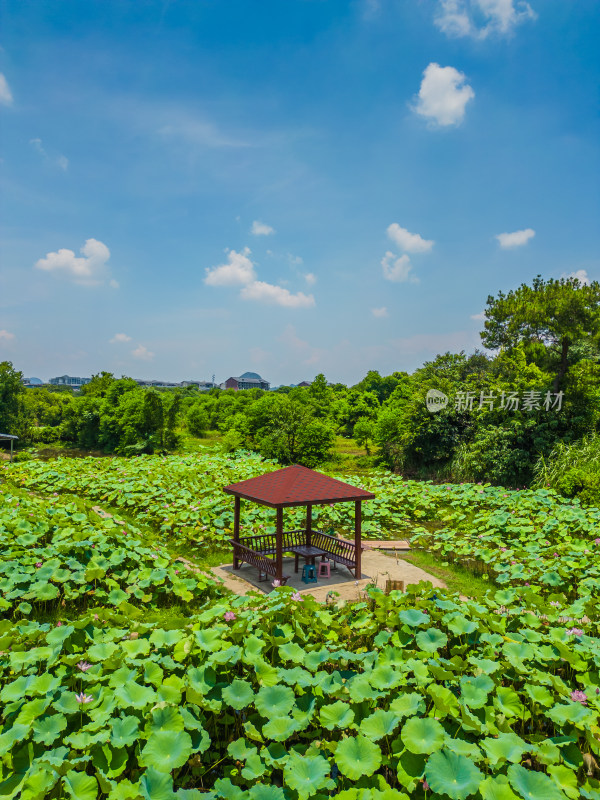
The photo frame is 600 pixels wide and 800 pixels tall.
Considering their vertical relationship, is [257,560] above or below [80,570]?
below

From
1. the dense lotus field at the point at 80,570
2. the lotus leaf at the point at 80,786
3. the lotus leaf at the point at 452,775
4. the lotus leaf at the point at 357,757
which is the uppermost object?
the lotus leaf at the point at 452,775

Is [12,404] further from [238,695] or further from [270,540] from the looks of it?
[238,695]

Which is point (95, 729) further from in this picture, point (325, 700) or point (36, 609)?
point (36, 609)

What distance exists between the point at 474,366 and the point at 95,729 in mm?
21932

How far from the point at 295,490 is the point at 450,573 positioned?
3.06 metres

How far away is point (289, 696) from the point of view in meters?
2.89

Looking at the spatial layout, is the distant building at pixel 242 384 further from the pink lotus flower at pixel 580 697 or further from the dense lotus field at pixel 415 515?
the pink lotus flower at pixel 580 697

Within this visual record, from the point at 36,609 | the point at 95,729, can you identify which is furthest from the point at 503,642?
the point at 36,609

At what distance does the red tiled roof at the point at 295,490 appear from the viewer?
23.5 ft

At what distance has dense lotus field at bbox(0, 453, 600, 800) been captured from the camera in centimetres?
246

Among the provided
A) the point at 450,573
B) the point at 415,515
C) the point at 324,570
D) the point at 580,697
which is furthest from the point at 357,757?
the point at 415,515

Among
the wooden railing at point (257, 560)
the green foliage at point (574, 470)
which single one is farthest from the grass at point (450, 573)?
the green foliage at point (574, 470)

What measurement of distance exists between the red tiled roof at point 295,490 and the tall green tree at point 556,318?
426 inches

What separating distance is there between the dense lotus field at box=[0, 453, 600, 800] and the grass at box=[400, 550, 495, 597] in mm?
2447
